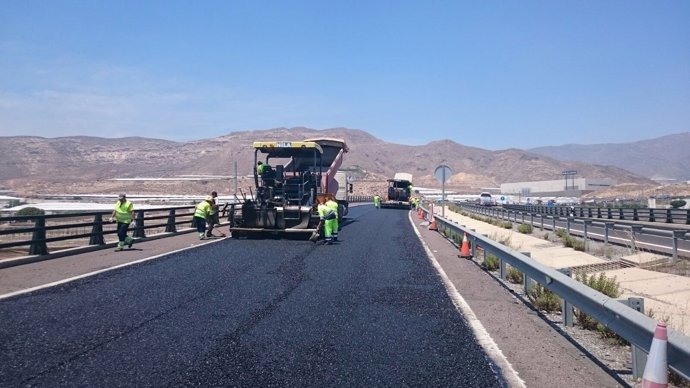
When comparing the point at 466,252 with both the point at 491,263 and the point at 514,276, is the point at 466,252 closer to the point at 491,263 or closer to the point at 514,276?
the point at 491,263

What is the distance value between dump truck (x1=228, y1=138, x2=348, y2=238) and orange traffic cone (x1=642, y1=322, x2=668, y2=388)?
16197 mm

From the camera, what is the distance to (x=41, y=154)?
533 feet

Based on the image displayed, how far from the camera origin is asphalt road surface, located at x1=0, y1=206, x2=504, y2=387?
5.60 meters

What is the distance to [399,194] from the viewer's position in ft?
204

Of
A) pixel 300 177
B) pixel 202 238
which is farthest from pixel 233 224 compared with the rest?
pixel 300 177

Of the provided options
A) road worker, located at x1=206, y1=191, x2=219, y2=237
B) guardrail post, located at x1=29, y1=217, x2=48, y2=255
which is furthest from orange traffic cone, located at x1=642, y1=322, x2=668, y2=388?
road worker, located at x1=206, y1=191, x2=219, y2=237

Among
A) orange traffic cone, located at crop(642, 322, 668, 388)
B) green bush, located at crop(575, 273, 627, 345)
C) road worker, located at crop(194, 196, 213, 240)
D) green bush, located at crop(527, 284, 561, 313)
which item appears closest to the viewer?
orange traffic cone, located at crop(642, 322, 668, 388)

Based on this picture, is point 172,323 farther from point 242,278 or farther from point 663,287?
point 663,287

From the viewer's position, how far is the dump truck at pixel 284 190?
20.6 m

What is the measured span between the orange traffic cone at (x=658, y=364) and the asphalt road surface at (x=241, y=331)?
1.51 metres

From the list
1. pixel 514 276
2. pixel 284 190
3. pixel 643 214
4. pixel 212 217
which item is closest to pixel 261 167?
pixel 284 190

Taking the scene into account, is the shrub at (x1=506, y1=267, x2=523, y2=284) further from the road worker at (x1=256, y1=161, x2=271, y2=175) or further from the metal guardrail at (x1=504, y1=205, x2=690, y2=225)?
the metal guardrail at (x1=504, y1=205, x2=690, y2=225)

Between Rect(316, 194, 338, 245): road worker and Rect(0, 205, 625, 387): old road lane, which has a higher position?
Rect(316, 194, 338, 245): road worker

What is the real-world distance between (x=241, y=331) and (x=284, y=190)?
14.6 m
